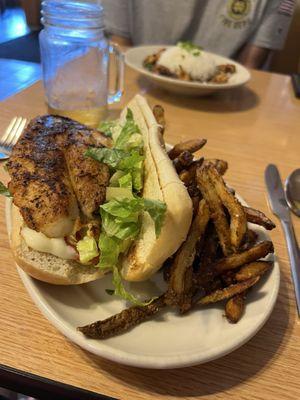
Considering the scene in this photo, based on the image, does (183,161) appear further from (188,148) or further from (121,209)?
(121,209)

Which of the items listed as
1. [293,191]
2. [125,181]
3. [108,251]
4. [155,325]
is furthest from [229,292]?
[293,191]

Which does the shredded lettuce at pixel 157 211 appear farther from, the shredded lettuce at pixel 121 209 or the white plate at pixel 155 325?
the white plate at pixel 155 325

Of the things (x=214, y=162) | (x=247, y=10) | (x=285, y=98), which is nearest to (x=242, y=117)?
(x=285, y=98)

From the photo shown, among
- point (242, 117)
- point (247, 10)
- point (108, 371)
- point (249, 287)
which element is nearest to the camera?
point (108, 371)

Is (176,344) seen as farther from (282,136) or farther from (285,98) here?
(285,98)

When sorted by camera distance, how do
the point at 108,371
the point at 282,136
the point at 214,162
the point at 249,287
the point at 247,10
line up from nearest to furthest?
1. the point at 108,371
2. the point at 249,287
3. the point at 214,162
4. the point at 282,136
5. the point at 247,10

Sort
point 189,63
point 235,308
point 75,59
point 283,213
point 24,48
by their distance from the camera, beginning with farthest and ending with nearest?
1. point 24,48
2. point 189,63
3. point 75,59
4. point 283,213
5. point 235,308

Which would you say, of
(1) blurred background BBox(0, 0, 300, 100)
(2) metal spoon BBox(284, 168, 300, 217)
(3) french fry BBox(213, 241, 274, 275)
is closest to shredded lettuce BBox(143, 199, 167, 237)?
(3) french fry BBox(213, 241, 274, 275)

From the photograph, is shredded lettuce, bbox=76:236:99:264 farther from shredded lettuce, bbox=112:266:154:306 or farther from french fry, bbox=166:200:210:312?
french fry, bbox=166:200:210:312
